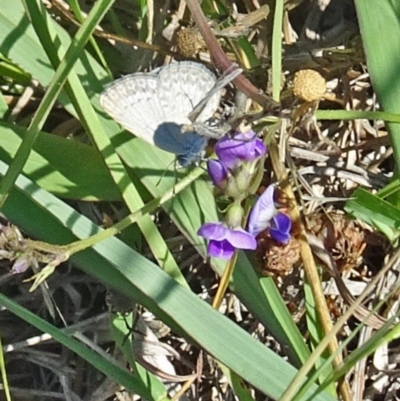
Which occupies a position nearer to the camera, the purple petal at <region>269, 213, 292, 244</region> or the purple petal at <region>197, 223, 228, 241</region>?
the purple petal at <region>197, 223, 228, 241</region>

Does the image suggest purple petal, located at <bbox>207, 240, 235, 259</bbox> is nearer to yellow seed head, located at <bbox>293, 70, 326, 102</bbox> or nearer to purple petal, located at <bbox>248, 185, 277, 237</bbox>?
purple petal, located at <bbox>248, 185, 277, 237</bbox>

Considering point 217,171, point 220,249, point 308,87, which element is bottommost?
point 220,249

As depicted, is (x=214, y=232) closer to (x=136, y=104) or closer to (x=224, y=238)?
(x=224, y=238)

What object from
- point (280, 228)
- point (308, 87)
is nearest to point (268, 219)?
point (280, 228)

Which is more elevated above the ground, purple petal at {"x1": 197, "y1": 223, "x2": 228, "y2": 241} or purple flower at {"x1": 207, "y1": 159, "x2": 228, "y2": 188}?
purple flower at {"x1": 207, "y1": 159, "x2": 228, "y2": 188}

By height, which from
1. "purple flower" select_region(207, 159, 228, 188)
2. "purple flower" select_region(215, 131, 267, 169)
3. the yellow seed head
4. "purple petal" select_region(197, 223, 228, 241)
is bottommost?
"purple petal" select_region(197, 223, 228, 241)

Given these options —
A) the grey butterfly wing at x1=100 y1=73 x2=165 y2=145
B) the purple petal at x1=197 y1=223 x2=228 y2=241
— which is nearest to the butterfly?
A: the grey butterfly wing at x1=100 y1=73 x2=165 y2=145
